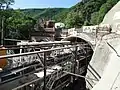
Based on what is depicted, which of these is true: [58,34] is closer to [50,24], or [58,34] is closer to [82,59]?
[50,24]

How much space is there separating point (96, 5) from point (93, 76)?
43.2m

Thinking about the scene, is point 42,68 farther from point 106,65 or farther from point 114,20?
point 114,20

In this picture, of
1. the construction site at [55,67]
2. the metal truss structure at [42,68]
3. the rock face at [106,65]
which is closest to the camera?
the rock face at [106,65]

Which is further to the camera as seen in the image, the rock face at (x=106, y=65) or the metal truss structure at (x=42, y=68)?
the metal truss structure at (x=42, y=68)

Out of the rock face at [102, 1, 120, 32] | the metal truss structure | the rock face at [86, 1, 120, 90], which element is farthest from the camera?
the rock face at [102, 1, 120, 32]

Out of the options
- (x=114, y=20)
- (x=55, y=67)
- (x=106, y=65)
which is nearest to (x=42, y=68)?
(x=106, y=65)

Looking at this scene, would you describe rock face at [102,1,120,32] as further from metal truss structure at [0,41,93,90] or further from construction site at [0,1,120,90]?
metal truss structure at [0,41,93,90]

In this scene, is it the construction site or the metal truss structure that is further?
the metal truss structure

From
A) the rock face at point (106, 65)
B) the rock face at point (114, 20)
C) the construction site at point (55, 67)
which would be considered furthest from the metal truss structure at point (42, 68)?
the rock face at point (114, 20)

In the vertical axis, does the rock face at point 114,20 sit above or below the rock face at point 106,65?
above

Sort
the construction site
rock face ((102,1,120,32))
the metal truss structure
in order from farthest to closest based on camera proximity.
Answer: rock face ((102,1,120,32))
the metal truss structure
the construction site

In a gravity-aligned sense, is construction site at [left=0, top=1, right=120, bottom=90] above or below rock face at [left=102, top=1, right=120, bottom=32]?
below

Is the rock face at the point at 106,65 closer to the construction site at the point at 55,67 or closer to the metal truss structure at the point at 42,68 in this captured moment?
the construction site at the point at 55,67

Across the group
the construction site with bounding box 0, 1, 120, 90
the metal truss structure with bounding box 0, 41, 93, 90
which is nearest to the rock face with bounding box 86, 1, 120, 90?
the construction site with bounding box 0, 1, 120, 90
